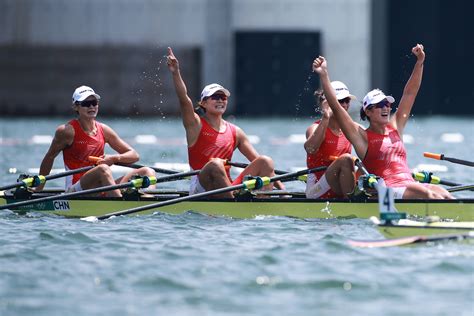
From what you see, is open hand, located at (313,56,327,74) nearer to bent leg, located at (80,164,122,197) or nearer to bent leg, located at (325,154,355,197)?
bent leg, located at (325,154,355,197)

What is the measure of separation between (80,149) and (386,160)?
3.39m

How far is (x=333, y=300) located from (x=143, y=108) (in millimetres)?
35358

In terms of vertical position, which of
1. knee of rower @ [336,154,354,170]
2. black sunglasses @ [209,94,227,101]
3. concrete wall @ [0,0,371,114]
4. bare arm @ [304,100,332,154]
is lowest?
knee of rower @ [336,154,354,170]

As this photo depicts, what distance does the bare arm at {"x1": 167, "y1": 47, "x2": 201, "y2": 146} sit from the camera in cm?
1252

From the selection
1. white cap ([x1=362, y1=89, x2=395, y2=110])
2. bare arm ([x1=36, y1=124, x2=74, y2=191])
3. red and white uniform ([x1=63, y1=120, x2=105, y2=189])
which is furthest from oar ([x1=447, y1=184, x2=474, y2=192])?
bare arm ([x1=36, y1=124, x2=74, y2=191])

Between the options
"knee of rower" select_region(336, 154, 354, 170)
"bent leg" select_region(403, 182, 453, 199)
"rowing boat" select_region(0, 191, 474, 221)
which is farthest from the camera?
"knee of rower" select_region(336, 154, 354, 170)

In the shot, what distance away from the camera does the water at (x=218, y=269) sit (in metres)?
8.28

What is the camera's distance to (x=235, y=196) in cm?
1252

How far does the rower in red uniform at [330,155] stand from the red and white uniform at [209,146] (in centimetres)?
94

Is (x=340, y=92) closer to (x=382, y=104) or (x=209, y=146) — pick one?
(x=382, y=104)

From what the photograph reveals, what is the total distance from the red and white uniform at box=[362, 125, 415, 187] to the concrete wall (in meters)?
29.6

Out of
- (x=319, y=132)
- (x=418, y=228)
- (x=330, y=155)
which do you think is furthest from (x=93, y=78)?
(x=418, y=228)

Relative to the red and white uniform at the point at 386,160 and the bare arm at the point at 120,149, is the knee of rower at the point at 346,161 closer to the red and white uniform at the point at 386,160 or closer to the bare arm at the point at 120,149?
the red and white uniform at the point at 386,160

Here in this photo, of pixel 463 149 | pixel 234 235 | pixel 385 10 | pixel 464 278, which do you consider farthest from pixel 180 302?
pixel 385 10
